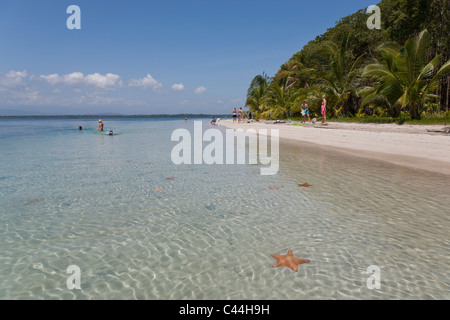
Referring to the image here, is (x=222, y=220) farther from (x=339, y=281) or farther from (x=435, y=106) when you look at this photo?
(x=435, y=106)

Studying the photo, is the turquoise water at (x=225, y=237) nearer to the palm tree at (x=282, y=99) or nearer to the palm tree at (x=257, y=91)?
the palm tree at (x=282, y=99)

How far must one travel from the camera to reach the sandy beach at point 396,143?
869 centimetres

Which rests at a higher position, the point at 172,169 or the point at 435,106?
the point at 435,106

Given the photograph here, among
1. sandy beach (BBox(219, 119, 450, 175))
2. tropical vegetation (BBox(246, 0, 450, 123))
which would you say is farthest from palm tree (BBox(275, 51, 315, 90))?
sandy beach (BBox(219, 119, 450, 175))

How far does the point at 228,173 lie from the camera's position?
25.7 ft

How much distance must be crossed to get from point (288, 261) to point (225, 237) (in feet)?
3.32

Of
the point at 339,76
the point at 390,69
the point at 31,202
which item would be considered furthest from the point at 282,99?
the point at 31,202

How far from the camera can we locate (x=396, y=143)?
38.5 ft

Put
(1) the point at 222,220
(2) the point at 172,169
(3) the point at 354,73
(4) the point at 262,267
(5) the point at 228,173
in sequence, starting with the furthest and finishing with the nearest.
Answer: (3) the point at 354,73 → (2) the point at 172,169 → (5) the point at 228,173 → (1) the point at 222,220 → (4) the point at 262,267

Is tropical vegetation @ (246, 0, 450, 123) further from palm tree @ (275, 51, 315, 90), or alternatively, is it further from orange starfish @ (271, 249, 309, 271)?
orange starfish @ (271, 249, 309, 271)

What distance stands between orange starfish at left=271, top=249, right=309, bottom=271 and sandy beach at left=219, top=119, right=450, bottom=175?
6862 millimetres

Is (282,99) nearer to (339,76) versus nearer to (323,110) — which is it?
(339,76)
